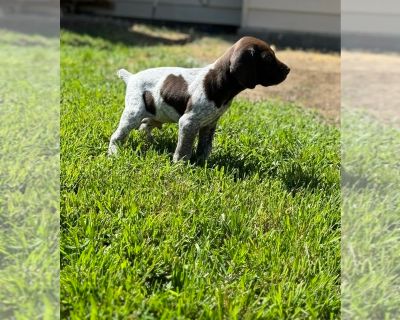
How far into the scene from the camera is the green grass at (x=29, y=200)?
7.58 feet

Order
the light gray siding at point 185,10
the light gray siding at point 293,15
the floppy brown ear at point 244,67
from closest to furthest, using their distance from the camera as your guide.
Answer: the floppy brown ear at point 244,67 < the light gray siding at point 293,15 < the light gray siding at point 185,10

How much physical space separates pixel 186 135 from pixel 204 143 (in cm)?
32

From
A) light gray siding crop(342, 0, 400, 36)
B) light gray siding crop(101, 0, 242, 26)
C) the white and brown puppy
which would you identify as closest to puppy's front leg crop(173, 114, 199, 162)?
the white and brown puppy

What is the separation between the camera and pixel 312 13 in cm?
1354

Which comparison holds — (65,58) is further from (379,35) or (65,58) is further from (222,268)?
(379,35)

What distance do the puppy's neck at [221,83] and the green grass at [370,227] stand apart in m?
0.99

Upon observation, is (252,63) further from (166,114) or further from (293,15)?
(293,15)

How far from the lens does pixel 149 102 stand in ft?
12.5

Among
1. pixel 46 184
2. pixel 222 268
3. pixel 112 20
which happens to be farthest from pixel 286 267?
pixel 112 20

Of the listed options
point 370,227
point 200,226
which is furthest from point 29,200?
point 370,227

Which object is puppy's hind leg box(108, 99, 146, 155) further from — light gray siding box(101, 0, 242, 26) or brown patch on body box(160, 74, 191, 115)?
light gray siding box(101, 0, 242, 26)

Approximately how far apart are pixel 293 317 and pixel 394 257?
847 millimetres

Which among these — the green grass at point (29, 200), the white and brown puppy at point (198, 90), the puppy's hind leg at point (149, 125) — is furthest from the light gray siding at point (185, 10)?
the white and brown puppy at point (198, 90)

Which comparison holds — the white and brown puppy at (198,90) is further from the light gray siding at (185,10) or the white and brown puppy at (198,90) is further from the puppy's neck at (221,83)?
the light gray siding at (185,10)
